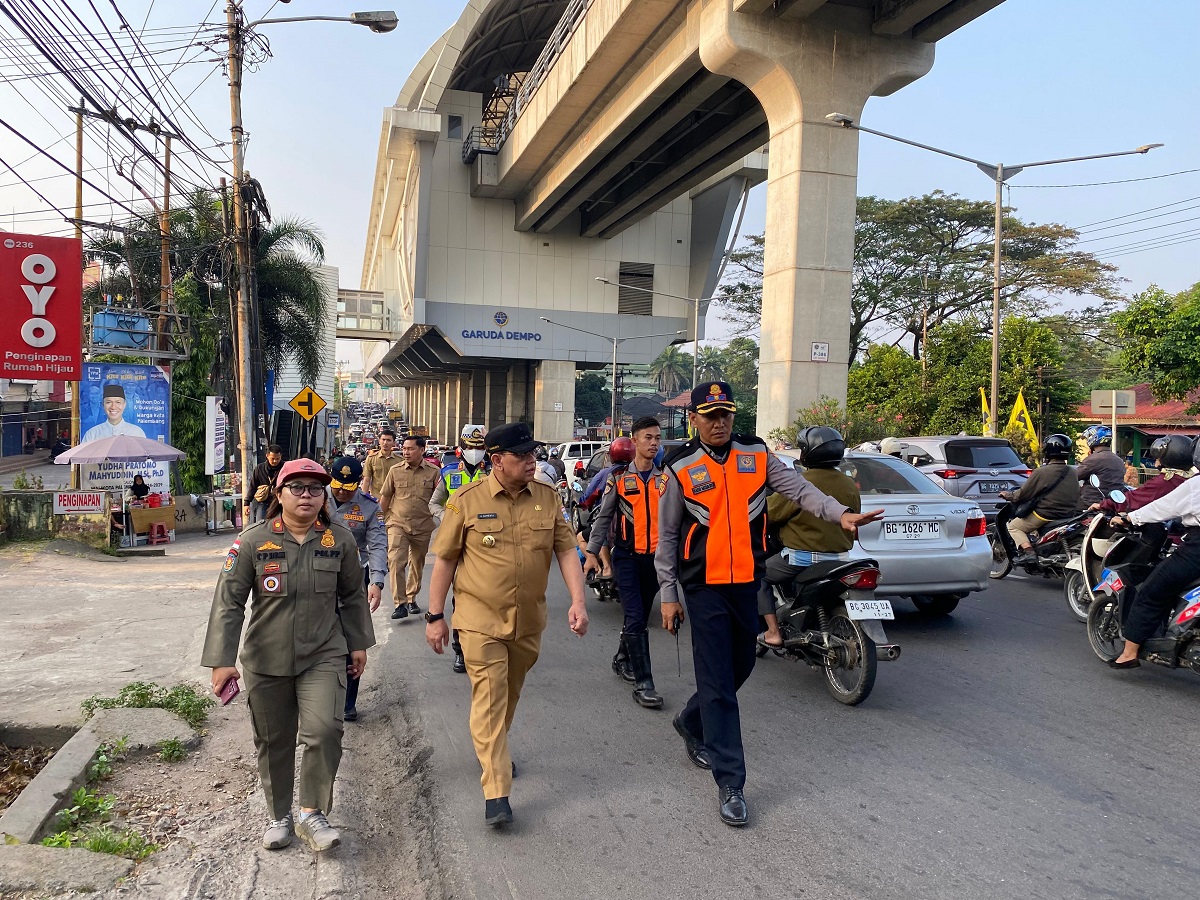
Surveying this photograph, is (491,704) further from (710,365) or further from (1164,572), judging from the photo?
(710,365)

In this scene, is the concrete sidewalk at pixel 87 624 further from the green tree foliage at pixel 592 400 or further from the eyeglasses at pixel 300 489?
the green tree foliage at pixel 592 400

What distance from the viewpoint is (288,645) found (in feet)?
11.9

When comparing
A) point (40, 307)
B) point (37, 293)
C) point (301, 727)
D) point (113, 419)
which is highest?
point (37, 293)

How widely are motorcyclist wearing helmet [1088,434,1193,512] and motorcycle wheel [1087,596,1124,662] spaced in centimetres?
71

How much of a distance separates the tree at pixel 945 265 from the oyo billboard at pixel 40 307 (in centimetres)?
3013

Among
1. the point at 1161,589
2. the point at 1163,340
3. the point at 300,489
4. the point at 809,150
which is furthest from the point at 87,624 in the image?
the point at 1163,340

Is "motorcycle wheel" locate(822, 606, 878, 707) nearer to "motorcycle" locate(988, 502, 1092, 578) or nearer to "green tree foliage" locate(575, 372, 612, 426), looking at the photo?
"motorcycle" locate(988, 502, 1092, 578)

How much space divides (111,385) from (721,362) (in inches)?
3774

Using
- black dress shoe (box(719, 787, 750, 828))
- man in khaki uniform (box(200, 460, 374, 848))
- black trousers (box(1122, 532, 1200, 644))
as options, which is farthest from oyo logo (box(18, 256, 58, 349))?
black trousers (box(1122, 532, 1200, 644))

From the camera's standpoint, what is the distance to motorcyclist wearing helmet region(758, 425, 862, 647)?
5660mm

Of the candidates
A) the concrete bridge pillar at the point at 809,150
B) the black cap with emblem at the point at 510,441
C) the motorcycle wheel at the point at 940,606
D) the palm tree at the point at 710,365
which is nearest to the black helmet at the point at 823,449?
the black cap with emblem at the point at 510,441

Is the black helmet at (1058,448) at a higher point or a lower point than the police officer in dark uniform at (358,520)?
higher

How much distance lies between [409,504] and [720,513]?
196 inches

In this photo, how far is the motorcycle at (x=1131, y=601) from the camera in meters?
5.40
